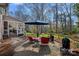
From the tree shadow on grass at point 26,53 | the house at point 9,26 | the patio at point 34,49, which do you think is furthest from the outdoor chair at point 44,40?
the house at point 9,26

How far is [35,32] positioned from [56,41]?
285 mm

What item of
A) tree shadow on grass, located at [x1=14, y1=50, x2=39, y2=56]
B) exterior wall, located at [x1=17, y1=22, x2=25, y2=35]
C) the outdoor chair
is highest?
exterior wall, located at [x1=17, y1=22, x2=25, y2=35]

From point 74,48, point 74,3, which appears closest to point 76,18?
point 74,3

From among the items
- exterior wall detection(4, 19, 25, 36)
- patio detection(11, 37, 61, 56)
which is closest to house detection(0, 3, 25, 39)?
exterior wall detection(4, 19, 25, 36)

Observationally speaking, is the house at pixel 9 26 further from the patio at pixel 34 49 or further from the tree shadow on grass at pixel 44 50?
the tree shadow on grass at pixel 44 50

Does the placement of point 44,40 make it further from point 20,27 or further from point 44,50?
point 20,27

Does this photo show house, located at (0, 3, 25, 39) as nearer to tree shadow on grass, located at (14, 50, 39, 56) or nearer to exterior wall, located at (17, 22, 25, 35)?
exterior wall, located at (17, 22, 25, 35)

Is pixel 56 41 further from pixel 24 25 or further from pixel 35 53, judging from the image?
pixel 24 25

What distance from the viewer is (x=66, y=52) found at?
2.11 m

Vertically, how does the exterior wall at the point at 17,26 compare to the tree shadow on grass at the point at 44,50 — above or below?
above

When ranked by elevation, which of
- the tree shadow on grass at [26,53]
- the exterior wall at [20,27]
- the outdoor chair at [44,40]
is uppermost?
the exterior wall at [20,27]

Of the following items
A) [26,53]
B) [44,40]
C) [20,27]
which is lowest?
[26,53]

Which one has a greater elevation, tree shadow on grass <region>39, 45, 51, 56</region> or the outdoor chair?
the outdoor chair

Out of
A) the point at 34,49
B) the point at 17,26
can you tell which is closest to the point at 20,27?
the point at 17,26
